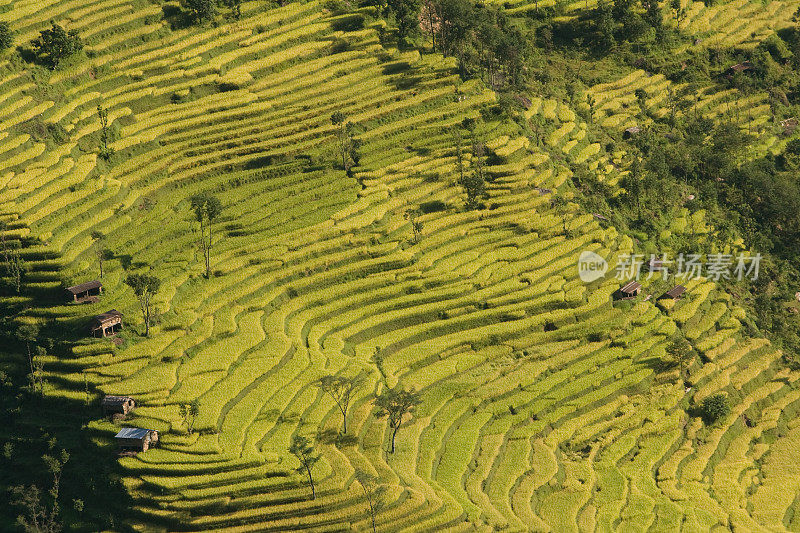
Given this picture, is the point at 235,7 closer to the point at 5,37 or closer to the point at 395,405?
the point at 5,37

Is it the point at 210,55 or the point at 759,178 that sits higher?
the point at 210,55

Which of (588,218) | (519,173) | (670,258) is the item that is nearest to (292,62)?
(519,173)

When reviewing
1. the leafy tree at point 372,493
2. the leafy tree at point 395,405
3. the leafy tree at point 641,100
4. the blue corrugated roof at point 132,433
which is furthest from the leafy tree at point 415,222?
the leafy tree at point 641,100

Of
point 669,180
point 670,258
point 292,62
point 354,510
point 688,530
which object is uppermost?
point 292,62

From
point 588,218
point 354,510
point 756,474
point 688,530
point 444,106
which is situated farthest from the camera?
point 444,106

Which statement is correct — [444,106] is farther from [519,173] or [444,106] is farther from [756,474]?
[756,474]

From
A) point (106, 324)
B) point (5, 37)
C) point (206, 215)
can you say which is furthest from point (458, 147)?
point (5, 37)

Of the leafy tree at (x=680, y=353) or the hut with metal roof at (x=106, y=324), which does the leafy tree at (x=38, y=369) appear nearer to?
the hut with metal roof at (x=106, y=324)
